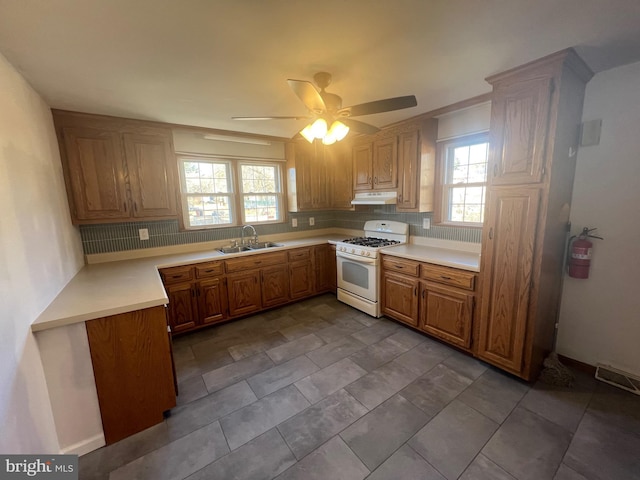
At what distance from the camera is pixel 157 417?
1.77 m

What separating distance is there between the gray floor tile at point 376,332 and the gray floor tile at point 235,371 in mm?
974

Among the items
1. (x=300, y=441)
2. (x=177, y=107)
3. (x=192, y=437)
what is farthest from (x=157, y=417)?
(x=177, y=107)

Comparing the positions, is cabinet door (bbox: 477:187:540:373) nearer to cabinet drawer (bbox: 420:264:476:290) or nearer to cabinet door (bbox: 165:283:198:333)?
cabinet drawer (bbox: 420:264:476:290)

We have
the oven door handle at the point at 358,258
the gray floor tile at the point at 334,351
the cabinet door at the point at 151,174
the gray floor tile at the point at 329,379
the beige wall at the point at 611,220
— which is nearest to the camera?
the beige wall at the point at 611,220

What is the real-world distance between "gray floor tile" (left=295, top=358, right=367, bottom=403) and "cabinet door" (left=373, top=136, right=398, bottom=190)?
2.09 m

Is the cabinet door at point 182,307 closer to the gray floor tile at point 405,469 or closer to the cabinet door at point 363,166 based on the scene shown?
the gray floor tile at point 405,469

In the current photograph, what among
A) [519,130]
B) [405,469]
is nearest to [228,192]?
[519,130]

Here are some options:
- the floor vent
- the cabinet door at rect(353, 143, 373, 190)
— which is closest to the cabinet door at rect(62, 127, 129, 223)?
the cabinet door at rect(353, 143, 373, 190)

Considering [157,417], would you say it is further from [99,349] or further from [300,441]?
[300,441]

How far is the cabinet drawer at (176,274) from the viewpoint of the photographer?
268cm

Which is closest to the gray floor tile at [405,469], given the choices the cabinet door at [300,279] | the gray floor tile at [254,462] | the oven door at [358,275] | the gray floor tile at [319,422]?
the gray floor tile at [319,422]

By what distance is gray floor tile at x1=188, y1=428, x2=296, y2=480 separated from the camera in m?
1.42

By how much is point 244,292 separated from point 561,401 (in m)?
3.02

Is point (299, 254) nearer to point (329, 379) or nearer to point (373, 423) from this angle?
point (329, 379)
